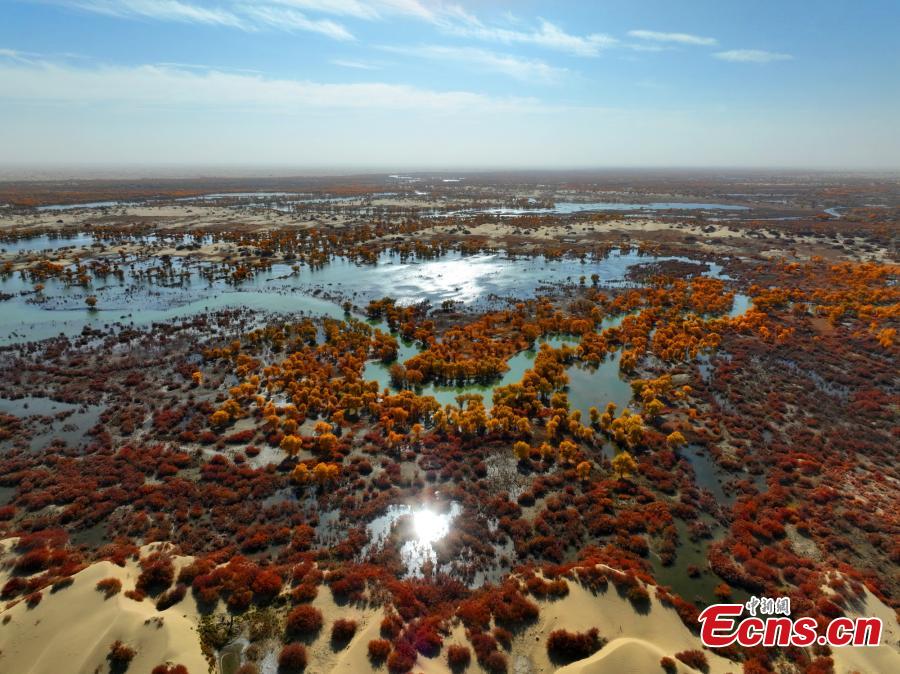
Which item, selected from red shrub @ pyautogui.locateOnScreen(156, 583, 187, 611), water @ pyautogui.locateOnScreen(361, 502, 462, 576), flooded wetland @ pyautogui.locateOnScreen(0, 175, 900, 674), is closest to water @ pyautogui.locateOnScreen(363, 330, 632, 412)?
flooded wetland @ pyautogui.locateOnScreen(0, 175, 900, 674)

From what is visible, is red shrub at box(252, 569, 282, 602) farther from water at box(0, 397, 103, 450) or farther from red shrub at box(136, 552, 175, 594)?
water at box(0, 397, 103, 450)

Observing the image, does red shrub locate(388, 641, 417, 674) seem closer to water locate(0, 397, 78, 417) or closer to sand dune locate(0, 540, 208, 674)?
sand dune locate(0, 540, 208, 674)

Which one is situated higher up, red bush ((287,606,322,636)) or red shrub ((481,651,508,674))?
red bush ((287,606,322,636))

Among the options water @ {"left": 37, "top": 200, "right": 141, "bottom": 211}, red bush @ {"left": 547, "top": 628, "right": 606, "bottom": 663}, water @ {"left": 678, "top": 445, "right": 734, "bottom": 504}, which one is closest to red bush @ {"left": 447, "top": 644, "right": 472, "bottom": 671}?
red bush @ {"left": 547, "top": 628, "right": 606, "bottom": 663}

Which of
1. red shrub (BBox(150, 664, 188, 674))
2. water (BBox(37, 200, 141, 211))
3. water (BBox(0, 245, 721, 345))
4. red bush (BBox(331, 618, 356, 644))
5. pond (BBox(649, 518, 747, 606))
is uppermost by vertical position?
water (BBox(37, 200, 141, 211))

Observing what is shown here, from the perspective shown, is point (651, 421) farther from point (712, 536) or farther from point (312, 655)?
point (312, 655)

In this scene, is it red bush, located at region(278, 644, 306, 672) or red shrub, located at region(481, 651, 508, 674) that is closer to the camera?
red bush, located at region(278, 644, 306, 672)

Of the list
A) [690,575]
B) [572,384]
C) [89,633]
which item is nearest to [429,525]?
[690,575]

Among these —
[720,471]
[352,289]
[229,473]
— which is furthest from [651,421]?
[352,289]

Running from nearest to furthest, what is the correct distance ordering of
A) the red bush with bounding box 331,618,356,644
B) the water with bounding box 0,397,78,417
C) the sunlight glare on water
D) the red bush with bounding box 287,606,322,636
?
the red bush with bounding box 331,618,356,644 → the red bush with bounding box 287,606,322,636 → the sunlight glare on water → the water with bounding box 0,397,78,417

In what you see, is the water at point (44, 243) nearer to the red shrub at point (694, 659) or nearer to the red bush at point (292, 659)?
the red bush at point (292, 659)

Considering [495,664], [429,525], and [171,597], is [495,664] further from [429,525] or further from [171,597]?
[171,597]

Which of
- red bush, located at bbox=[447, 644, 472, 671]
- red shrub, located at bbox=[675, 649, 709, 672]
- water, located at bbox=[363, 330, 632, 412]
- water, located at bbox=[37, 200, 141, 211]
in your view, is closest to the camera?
red shrub, located at bbox=[675, 649, 709, 672]
